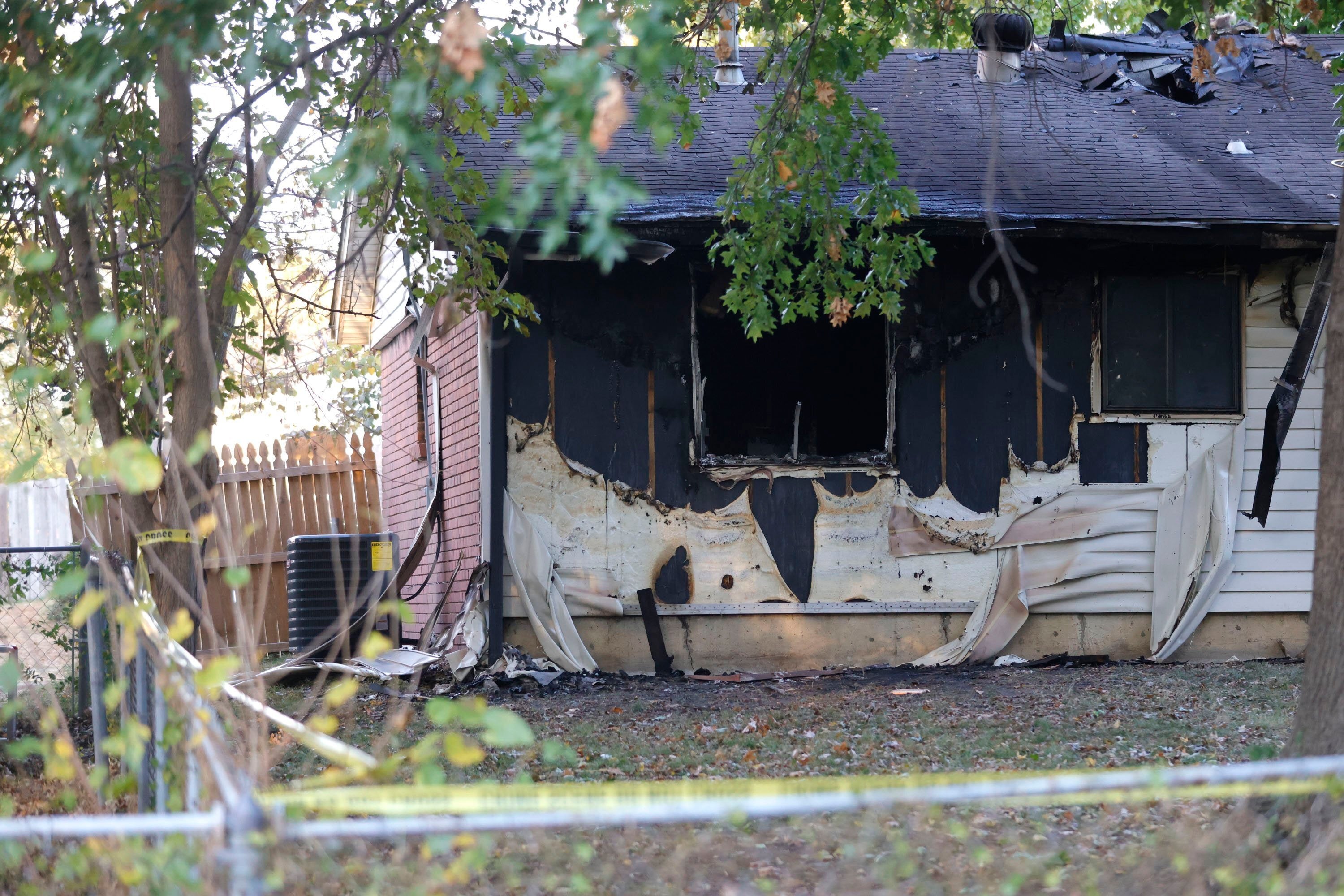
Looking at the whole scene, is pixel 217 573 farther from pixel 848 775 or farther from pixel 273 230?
pixel 848 775

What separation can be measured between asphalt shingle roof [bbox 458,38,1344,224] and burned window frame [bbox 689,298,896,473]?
3.70 feet

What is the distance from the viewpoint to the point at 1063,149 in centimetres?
1084

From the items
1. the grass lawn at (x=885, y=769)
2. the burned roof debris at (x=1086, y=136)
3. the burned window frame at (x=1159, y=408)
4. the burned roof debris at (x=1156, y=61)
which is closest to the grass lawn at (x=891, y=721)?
the grass lawn at (x=885, y=769)

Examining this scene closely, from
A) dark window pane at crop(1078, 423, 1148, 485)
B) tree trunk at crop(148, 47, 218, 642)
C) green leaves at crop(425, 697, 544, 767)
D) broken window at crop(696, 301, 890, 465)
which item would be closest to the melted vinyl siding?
dark window pane at crop(1078, 423, 1148, 485)

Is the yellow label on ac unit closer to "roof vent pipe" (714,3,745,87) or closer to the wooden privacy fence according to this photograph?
the wooden privacy fence

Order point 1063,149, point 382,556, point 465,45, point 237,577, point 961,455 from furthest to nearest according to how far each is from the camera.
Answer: point 1063,149, point 382,556, point 961,455, point 465,45, point 237,577

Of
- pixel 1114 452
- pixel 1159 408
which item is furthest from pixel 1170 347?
pixel 1114 452

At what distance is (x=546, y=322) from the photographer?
31.4ft

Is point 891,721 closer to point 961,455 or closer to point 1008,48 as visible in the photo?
point 961,455

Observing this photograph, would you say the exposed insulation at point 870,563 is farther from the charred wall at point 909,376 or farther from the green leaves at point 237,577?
the green leaves at point 237,577

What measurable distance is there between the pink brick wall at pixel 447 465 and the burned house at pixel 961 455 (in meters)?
0.08

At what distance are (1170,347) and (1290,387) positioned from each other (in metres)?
1.03

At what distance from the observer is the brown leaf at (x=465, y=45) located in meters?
3.01

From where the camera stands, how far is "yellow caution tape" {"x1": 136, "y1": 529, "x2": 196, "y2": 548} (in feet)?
16.7
